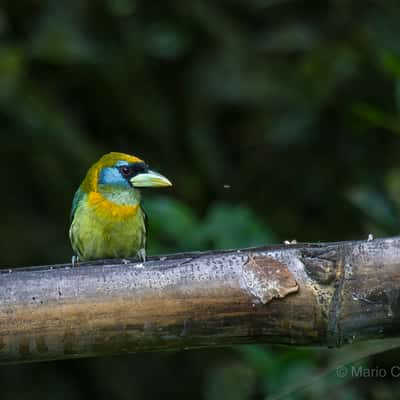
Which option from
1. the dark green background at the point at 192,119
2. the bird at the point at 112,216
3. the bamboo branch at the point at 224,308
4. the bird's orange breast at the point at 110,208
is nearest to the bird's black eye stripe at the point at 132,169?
the bird at the point at 112,216

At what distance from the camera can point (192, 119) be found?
16.8ft

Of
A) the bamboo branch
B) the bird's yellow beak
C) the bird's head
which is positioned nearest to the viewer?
the bamboo branch

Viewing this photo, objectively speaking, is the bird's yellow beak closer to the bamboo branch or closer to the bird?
the bird

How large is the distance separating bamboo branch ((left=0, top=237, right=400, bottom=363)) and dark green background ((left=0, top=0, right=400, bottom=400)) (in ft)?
7.07

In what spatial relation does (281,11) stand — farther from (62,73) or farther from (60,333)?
(60,333)

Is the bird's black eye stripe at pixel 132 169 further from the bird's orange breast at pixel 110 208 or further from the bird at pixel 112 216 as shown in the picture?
the bird's orange breast at pixel 110 208

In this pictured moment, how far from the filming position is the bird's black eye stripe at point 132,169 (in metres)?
3.78

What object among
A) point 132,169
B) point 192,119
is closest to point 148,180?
point 132,169

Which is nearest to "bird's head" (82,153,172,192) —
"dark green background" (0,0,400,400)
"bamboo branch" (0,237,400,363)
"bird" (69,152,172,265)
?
"bird" (69,152,172,265)

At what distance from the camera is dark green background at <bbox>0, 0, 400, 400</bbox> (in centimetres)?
471

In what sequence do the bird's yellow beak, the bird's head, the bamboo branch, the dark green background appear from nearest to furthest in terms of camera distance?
the bamboo branch
the bird's yellow beak
the bird's head
the dark green background

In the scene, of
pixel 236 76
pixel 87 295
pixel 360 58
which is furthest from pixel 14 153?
pixel 87 295

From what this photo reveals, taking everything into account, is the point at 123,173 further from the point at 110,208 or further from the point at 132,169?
the point at 110,208

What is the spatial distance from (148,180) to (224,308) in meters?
1.54
